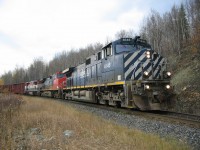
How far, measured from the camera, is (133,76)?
38.3 ft

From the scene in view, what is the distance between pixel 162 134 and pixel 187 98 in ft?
31.0

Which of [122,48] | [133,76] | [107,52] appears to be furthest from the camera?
[107,52]

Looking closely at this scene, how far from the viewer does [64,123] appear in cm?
812

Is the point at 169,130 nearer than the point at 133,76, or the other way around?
the point at 169,130

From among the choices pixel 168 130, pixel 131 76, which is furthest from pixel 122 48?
pixel 168 130

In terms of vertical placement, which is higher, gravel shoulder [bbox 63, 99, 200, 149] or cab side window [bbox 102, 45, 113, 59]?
cab side window [bbox 102, 45, 113, 59]

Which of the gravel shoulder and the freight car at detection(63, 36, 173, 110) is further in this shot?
the freight car at detection(63, 36, 173, 110)

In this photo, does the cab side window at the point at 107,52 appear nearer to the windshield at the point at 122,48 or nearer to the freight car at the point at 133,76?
the freight car at the point at 133,76

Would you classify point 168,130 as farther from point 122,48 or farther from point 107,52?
point 107,52

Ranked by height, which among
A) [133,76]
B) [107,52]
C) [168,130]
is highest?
[107,52]

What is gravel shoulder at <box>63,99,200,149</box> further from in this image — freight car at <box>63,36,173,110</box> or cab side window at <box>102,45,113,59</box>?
cab side window at <box>102,45,113,59</box>

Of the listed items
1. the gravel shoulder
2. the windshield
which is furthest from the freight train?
the gravel shoulder

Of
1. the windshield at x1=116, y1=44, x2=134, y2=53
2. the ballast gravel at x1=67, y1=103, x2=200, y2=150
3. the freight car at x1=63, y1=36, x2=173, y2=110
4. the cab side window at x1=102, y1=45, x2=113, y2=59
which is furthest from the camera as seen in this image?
the cab side window at x1=102, y1=45, x2=113, y2=59

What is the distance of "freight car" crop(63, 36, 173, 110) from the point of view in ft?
35.5
